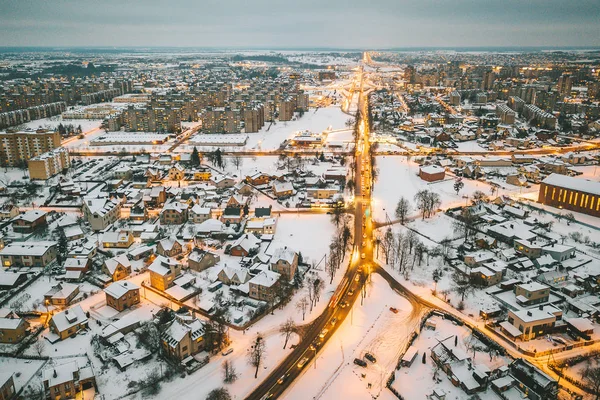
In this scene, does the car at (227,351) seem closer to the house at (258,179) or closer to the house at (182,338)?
the house at (182,338)

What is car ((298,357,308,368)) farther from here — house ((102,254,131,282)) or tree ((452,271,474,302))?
house ((102,254,131,282))

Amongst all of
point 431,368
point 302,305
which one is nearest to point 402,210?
point 302,305

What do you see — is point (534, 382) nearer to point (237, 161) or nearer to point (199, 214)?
point (199, 214)

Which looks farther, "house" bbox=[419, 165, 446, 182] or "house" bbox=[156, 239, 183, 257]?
"house" bbox=[419, 165, 446, 182]

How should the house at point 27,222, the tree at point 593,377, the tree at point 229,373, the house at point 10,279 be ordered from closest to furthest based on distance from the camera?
1. the tree at point 593,377
2. the tree at point 229,373
3. the house at point 10,279
4. the house at point 27,222

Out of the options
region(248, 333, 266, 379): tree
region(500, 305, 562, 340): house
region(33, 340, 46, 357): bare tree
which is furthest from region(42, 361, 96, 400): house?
region(500, 305, 562, 340): house

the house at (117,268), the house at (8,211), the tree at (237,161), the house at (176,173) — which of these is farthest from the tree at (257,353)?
the tree at (237,161)
